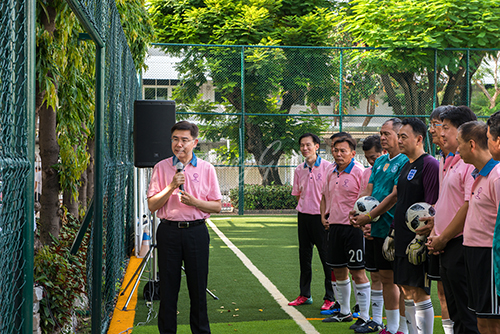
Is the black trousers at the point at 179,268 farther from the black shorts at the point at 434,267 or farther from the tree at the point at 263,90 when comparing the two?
the tree at the point at 263,90

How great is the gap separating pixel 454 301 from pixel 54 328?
3062mm

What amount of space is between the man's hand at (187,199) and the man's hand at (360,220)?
1.61m

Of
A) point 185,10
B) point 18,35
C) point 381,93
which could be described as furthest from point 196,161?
point 185,10

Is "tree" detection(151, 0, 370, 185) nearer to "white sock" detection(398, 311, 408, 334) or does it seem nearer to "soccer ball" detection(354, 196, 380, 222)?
"soccer ball" detection(354, 196, 380, 222)

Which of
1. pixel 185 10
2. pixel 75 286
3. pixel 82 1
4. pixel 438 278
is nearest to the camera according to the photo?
pixel 82 1

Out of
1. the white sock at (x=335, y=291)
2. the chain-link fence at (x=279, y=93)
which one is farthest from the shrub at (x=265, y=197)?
the white sock at (x=335, y=291)

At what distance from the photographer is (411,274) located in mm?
4195

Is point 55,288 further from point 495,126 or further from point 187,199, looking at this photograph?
point 495,126

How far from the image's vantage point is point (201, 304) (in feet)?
14.6

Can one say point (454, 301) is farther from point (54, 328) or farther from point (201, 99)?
point (201, 99)

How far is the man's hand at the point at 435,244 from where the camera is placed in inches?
145

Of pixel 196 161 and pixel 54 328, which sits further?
pixel 196 161

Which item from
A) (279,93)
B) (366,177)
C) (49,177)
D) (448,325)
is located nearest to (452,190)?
(448,325)

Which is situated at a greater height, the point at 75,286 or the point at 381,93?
the point at 381,93
